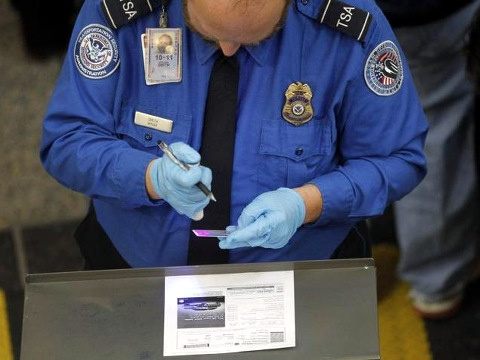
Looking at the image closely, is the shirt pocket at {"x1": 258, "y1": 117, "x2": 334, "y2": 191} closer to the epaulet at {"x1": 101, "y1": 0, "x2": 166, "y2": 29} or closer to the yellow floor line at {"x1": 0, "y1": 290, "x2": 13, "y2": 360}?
the epaulet at {"x1": 101, "y1": 0, "x2": 166, "y2": 29}

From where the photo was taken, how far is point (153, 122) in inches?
52.1

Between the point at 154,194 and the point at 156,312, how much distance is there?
196 millimetres

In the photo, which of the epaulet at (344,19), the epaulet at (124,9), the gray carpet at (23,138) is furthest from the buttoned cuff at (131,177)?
the gray carpet at (23,138)

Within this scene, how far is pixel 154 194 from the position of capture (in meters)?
1.30

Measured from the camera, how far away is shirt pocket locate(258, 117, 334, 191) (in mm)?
1313

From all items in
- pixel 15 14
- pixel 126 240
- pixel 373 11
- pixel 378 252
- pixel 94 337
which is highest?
pixel 15 14

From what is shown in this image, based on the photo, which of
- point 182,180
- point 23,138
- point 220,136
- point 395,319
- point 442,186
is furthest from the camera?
point 23,138

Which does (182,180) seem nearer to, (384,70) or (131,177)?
(131,177)

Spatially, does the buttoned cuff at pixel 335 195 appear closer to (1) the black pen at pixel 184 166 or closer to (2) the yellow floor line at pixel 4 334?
(1) the black pen at pixel 184 166

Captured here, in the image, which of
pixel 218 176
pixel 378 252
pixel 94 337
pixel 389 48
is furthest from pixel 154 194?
pixel 378 252

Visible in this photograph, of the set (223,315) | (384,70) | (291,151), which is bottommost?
(223,315)

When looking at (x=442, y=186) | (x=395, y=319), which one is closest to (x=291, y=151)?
(x=442, y=186)

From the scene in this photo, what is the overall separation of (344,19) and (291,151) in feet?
0.77

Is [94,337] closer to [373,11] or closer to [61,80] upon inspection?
[61,80]
